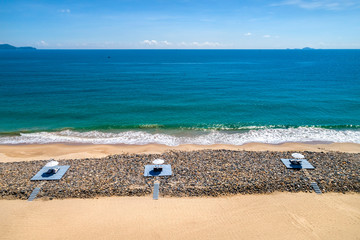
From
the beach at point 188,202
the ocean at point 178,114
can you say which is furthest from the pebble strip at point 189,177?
the ocean at point 178,114

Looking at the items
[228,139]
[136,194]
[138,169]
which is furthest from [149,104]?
[136,194]

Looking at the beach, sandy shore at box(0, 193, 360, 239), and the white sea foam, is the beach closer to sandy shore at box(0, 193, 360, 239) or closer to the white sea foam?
sandy shore at box(0, 193, 360, 239)

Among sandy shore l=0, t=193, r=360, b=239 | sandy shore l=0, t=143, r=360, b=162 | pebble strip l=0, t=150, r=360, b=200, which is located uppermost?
pebble strip l=0, t=150, r=360, b=200

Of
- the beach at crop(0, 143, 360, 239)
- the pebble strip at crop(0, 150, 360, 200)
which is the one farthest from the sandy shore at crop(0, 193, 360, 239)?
the pebble strip at crop(0, 150, 360, 200)

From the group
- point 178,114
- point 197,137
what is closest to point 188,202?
point 197,137

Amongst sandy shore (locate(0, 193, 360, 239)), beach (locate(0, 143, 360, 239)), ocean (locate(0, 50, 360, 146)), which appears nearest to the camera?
sandy shore (locate(0, 193, 360, 239))

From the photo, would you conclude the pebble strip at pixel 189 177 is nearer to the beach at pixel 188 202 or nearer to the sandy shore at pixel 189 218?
the beach at pixel 188 202

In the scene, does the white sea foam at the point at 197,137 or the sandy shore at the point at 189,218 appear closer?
the sandy shore at the point at 189,218
